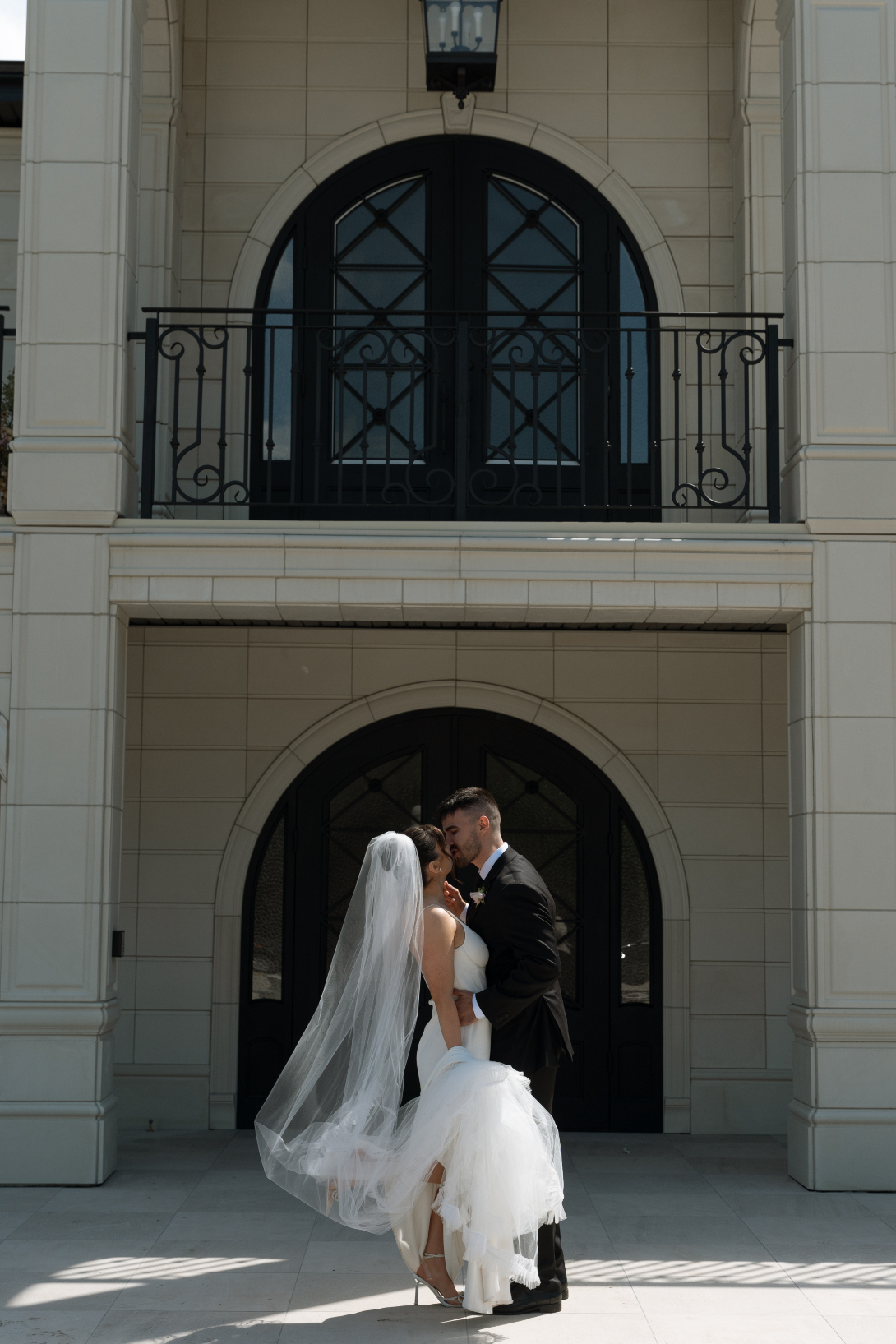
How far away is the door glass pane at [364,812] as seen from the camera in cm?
834

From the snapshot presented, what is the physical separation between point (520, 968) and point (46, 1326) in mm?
2055

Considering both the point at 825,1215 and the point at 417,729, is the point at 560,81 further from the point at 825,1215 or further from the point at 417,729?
the point at 825,1215

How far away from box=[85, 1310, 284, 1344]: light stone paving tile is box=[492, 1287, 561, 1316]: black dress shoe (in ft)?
2.64

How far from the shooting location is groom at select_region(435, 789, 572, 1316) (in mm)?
4859

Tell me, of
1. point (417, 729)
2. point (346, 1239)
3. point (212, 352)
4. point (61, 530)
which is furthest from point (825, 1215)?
point (212, 352)

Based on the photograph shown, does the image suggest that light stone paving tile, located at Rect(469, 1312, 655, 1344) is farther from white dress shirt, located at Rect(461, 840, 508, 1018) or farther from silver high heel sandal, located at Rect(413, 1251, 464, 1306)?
white dress shirt, located at Rect(461, 840, 508, 1018)

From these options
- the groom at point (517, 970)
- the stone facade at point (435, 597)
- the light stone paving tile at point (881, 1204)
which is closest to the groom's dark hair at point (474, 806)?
the groom at point (517, 970)

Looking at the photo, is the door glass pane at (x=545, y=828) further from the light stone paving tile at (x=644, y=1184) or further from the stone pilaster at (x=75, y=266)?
the stone pilaster at (x=75, y=266)

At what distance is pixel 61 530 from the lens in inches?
267

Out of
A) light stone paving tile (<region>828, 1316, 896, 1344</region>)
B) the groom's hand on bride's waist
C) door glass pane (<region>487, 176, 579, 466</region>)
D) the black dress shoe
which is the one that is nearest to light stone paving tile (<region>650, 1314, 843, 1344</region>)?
light stone paving tile (<region>828, 1316, 896, 1344</region>)

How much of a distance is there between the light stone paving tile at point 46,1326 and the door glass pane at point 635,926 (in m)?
4.22

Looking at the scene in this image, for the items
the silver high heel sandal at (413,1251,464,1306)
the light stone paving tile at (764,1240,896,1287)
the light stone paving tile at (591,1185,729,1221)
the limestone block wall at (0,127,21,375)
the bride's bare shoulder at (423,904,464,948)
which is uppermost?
the limestone block wall at (0,127,21,375)

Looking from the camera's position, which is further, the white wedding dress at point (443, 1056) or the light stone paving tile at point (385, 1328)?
the white wedding dress at point (443, 1056)

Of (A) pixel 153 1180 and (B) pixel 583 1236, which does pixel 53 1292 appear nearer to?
(A) pixel 153 1180
